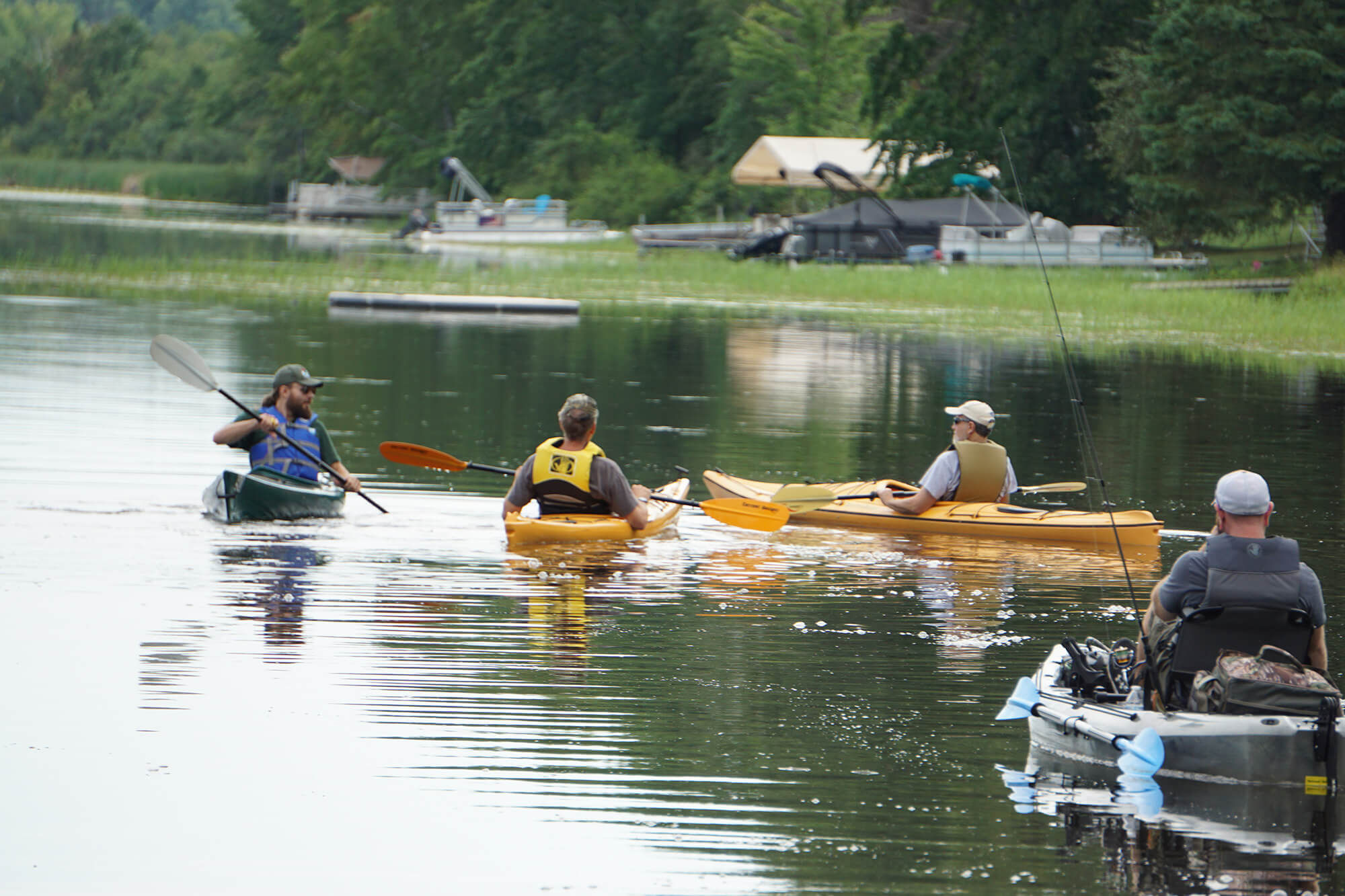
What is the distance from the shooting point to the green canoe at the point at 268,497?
12.8 metres

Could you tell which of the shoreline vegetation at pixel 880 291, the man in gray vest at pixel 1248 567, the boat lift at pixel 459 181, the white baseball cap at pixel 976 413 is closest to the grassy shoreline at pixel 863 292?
the shoreline vegetation at pixel 880 291

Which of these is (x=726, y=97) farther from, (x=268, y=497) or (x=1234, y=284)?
(x=268, y=497)

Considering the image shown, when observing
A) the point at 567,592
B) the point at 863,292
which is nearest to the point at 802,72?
the point at 863,292

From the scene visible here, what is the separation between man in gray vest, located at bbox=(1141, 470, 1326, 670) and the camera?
691 cm

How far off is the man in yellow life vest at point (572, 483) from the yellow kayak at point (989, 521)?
1836mm

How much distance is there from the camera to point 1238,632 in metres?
7.00

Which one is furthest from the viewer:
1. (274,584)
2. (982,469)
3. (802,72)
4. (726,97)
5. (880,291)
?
(726,97)

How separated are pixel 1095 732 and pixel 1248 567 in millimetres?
872

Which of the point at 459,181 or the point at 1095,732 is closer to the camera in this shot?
the point at 1095,732

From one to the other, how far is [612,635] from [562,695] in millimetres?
1470

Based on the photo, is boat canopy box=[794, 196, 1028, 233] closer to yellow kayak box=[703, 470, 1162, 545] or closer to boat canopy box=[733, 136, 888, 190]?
boat canopy box=[733, 136, 888, 190]

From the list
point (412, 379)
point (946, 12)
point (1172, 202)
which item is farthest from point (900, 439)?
point (946, 12)

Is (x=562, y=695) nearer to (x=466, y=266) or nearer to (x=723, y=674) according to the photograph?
(x=723, y=674)

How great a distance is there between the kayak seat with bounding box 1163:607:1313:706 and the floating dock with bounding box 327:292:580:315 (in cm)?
3045
